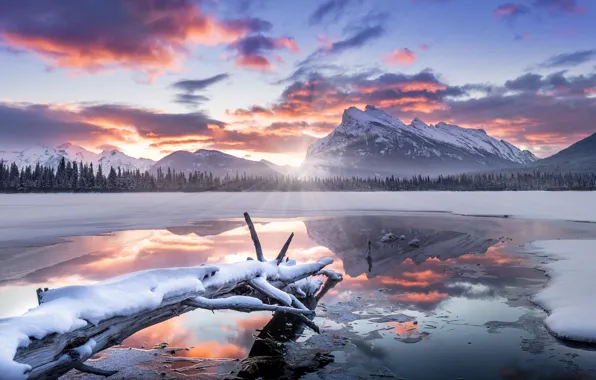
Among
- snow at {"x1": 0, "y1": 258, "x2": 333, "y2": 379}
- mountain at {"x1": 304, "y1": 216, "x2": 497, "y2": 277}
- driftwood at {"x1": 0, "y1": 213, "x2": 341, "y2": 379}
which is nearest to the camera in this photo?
snow at {"x1": 0, "y1": 258, "x2": 333, "y2": 379}

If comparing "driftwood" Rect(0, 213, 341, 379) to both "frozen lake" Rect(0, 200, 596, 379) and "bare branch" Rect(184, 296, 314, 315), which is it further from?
"frozen lake" Rect(0, 200, 596, 379)

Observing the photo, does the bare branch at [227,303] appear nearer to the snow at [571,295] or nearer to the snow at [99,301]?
Answer: the snow at [99,301]

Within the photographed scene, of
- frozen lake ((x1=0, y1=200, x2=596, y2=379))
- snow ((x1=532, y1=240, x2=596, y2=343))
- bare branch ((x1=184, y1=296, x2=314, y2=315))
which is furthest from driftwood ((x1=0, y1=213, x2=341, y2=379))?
snow ((x1=532, y1=240, x2=596, y2=343))

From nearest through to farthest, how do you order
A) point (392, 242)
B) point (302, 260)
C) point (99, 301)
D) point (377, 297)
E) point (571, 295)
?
point (99, 301) → point (571, 295) → point (377, 297) → point (302, 260) → point (392, 242)

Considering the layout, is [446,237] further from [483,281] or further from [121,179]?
[121,179]

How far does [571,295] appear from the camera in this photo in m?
14.9

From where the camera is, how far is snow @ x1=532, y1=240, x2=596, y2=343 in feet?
38.4

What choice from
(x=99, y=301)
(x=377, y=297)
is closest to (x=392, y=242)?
(x=377, y=297)

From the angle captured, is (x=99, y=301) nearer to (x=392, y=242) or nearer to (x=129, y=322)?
(x=129, y=322)

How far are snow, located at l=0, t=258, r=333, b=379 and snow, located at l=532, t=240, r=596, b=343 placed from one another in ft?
28.3

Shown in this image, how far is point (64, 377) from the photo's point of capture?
922cm

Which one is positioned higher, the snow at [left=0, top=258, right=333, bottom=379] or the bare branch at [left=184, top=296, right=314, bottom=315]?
the snow at [left=0, top=258, right=333, bottom=379]

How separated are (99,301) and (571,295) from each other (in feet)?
48.5

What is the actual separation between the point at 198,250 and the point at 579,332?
789 inches
